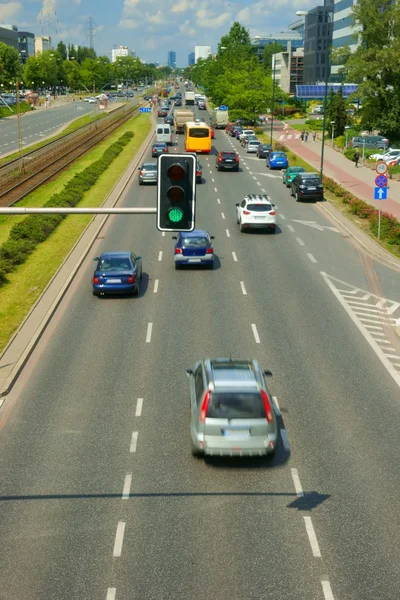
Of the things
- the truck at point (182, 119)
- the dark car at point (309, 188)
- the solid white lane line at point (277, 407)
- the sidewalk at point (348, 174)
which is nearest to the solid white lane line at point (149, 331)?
the solid white lane line at point (277, 407)

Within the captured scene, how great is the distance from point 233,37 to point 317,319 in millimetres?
142232

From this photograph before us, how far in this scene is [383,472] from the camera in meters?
14.3

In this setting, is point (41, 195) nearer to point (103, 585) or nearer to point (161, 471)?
point (161, 471)

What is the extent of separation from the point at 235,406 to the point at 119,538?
3.45 metres

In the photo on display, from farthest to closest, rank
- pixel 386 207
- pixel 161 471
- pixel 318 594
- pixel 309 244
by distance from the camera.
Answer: pixel 386 207, pixel 309 244, pixel 161 471, pixel 318 594

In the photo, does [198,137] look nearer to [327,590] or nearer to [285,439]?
[285,439]

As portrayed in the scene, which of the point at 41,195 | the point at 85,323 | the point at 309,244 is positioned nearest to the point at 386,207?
the point at 309,244

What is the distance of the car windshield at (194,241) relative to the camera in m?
30.5

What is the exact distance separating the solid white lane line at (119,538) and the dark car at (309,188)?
37231 mm

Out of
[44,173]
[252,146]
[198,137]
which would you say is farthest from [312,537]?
[252,146]

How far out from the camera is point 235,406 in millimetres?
14102

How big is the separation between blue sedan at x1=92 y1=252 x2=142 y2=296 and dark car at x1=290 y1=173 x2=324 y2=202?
22.9 meters

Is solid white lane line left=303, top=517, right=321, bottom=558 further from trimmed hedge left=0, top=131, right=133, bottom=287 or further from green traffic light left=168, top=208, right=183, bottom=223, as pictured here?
trimmed hedge left=0, top=131, right=133, bottom=287

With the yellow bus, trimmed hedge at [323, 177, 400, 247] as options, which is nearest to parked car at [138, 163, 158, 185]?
trimmed hedge at [323, 177, 400, 247]
